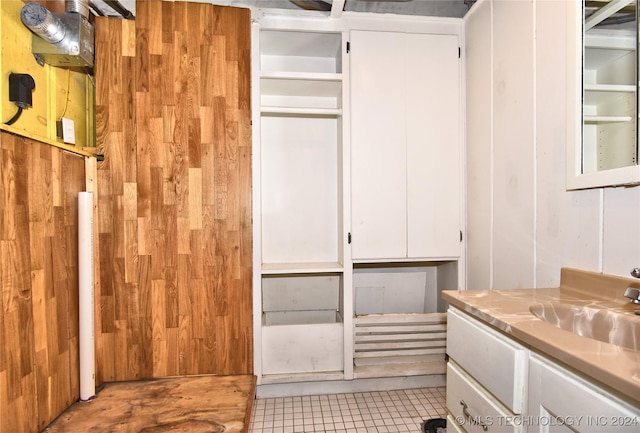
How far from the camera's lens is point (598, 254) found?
1275 mm

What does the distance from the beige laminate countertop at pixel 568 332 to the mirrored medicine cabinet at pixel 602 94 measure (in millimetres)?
374

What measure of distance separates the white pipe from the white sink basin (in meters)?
2.01

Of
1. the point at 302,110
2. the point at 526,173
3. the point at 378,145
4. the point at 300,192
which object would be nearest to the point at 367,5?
the point at 302,110

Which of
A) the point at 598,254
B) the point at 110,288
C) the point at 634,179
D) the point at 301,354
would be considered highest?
the point at 634,179

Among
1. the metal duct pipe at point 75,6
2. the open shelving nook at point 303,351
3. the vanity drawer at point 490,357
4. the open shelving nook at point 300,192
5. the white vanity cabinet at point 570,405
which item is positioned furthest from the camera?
the open shelving nook at point 300,192

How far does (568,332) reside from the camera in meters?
0.86

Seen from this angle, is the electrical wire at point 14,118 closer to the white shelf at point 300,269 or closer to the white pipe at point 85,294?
the white pipe at point 85,294

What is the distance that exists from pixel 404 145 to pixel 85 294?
2002 mm

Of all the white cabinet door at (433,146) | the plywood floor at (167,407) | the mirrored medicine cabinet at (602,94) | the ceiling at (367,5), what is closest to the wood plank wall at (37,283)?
the plywood floor at (167,407)

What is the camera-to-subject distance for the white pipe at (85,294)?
1751 millimetres

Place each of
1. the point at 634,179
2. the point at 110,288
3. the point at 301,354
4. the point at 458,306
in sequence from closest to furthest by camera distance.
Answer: the point at 634,179, the point at 458,306, the point at 110,288, the point at 301,354

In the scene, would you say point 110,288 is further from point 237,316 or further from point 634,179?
point 634,179

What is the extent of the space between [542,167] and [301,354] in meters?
1.67

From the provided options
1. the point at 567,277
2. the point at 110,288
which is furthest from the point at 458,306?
the point at 110,288
